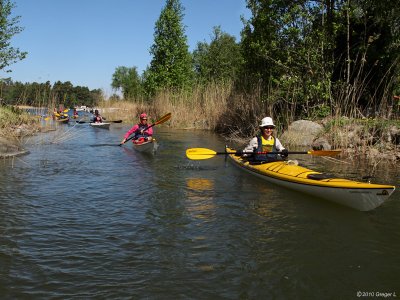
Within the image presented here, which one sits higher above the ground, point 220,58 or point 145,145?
point 220,58

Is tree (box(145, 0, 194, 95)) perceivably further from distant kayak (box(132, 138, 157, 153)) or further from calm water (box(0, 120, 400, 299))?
calm water (box(0, 120, 400, 299))

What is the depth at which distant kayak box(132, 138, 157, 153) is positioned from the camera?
488 inches

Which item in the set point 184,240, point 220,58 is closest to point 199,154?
point 184,240

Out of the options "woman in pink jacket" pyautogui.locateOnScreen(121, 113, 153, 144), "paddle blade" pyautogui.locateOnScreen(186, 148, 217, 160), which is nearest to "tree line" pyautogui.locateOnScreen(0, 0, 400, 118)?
"woman in pink jacket" pyautogui.locateOnScreen(121, 113, 153, 144)

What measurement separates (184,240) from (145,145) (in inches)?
304

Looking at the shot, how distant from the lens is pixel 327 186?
636cm

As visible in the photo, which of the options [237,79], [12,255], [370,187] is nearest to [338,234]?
[370,187]

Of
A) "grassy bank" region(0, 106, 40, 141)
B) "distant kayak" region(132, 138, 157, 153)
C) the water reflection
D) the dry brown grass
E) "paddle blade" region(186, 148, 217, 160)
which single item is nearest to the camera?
the water reflection

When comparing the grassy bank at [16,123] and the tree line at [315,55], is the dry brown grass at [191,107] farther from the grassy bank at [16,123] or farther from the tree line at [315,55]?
the grassy bank at [16,123]

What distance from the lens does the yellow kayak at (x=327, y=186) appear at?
5.82 metres

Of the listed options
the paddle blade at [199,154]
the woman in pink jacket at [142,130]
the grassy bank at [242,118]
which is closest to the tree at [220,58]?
the grassy bank at [242,118]

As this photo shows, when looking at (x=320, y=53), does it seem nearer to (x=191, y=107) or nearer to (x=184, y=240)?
(x=191, y=107)

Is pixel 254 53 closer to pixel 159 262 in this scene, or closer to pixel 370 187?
pixel 370 187

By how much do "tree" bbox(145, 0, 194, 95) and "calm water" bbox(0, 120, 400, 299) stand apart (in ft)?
71.6
